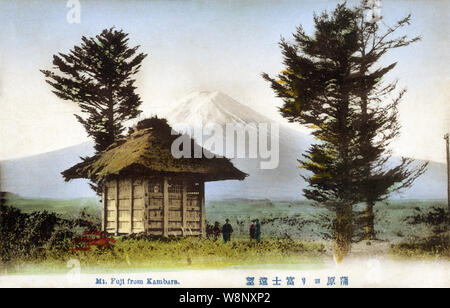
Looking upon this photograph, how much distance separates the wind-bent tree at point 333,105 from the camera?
19750 mm

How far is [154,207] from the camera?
21984 millimetres

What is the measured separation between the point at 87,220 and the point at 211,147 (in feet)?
19.6

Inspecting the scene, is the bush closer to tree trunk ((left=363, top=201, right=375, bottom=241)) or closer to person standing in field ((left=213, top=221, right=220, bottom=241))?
person standing in field ((left=213, top=221, right=220, bottom=241))

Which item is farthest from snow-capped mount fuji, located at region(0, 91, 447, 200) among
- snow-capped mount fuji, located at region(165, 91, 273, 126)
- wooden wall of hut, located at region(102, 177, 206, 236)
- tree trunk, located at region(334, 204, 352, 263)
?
tree trunk, located at region(334, 204, 352, 263)

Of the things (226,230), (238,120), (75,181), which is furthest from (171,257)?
(238,120)

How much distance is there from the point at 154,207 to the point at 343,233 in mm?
7140

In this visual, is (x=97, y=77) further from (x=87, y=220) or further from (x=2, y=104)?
(x=87, y=220)

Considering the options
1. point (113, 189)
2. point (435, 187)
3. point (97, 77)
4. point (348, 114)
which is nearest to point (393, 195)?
point (435, 187)

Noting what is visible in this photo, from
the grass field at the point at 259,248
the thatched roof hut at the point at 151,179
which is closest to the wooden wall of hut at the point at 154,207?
the thatched roof hut at the point at 151,179

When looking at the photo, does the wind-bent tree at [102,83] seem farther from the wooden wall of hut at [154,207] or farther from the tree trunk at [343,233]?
the tree trunk at [343,233]

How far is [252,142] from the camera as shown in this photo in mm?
21922

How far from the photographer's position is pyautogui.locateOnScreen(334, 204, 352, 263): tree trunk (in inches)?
783

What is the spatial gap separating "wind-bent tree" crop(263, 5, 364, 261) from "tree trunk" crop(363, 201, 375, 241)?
0.68 m

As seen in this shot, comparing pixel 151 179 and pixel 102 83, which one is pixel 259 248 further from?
pixel 102 83
